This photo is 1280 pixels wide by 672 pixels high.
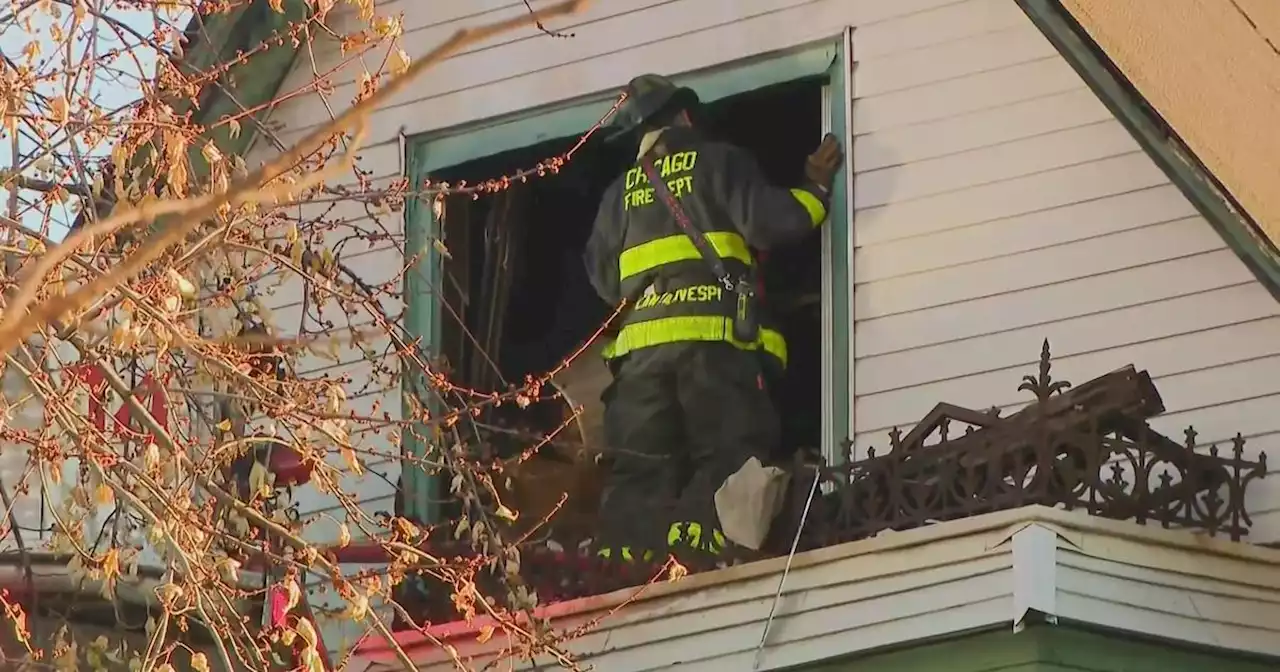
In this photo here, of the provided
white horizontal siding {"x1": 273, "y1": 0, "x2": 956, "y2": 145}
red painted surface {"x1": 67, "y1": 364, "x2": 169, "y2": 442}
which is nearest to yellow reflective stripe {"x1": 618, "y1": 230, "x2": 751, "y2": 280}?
white horizontal siding {"x1": 273, "y1": 0, "x2": 956, "y2": 145}

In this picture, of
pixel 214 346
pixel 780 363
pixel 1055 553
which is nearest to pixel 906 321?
pixel 780 363

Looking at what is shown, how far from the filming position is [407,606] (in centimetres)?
691

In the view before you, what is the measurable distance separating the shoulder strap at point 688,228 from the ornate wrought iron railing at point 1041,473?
841 mm

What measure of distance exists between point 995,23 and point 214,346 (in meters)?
3.00

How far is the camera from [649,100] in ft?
23.4

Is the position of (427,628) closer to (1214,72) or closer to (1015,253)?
(1015,253)

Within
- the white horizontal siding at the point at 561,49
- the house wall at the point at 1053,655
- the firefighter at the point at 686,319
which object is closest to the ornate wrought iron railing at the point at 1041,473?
the house wall at the point at 1053,655

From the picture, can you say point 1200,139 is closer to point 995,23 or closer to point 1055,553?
point 1055,553

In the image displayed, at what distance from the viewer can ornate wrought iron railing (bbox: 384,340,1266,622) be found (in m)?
5.70

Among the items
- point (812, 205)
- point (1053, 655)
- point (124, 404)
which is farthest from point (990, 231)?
point (124, 404)

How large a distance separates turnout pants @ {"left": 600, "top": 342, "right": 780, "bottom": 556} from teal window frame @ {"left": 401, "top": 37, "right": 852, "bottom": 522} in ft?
0.89

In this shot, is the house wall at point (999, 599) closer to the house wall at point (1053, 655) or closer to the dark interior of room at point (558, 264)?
the house wall at point (1053, 655)

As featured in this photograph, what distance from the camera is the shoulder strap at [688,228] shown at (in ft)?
22.7

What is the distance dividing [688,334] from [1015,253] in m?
1.05
